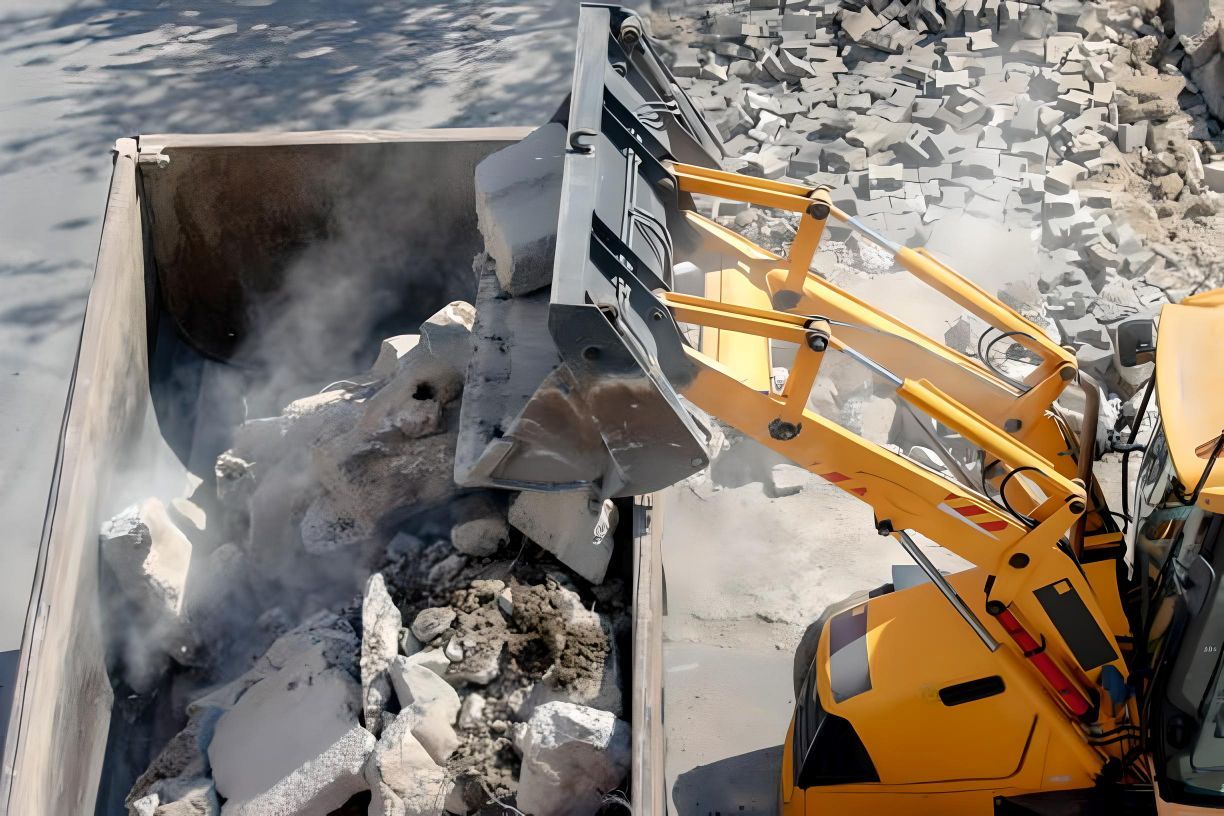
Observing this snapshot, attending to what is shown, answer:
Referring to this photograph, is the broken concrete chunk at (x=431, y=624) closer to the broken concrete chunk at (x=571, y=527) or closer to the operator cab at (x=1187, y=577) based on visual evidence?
the broken concrete chunk at (x=571, y=527)

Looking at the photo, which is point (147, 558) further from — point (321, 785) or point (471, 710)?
point (471, 710)

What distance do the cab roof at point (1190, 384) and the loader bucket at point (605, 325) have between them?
117 centimetres

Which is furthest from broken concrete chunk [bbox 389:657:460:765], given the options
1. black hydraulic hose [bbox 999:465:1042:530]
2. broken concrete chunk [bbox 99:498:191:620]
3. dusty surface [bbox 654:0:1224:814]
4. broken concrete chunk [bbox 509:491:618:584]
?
black hydraulic hose [bbox 999:465:1042:530]

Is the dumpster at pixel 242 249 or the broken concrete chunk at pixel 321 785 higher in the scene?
the dumpster at pixel 242 249

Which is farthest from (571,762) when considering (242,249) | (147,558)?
(242,249)

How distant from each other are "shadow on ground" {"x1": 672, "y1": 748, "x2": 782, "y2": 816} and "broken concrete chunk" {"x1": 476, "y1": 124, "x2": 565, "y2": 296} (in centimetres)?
206

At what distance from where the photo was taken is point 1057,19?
333 inches

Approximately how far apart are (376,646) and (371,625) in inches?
3.1

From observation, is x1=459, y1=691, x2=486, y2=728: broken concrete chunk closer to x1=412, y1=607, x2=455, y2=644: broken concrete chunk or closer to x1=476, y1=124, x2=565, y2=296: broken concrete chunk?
x1=412, y1=607, x2=455, y2=644: broken concrete chunk

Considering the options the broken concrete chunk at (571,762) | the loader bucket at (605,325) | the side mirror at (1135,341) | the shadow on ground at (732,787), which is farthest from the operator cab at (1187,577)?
the shadow on ground at (732,787)

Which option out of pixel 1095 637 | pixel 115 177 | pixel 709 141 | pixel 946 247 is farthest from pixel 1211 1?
pixel 115 177

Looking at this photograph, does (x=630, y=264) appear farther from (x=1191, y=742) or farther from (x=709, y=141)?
(x=1191, y=742)

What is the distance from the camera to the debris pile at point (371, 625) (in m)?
3.58

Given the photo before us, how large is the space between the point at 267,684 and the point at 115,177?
241cm
